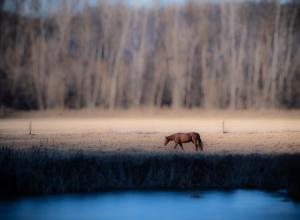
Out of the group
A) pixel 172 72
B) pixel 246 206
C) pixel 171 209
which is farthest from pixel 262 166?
pixel 172 72

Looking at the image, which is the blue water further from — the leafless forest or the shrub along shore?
the leafless forest

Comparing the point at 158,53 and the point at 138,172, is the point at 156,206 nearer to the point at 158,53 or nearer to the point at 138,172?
the point at 138,172

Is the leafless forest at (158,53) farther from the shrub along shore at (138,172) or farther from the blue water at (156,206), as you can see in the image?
the blue water at (156,206)

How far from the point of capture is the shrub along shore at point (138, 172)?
671 inches

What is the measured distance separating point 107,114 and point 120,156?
35.2m

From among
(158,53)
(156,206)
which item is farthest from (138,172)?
(158,53)

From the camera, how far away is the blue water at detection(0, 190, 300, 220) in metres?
15.8

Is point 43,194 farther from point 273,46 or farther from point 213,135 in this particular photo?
point 273,46

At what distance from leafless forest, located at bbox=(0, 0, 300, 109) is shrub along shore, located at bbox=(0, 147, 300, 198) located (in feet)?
128

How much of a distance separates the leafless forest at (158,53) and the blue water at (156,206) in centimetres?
4052

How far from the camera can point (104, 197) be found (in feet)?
55.8

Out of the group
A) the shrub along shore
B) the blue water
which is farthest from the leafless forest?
the blue water

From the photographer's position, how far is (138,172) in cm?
1783

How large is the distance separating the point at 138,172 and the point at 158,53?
140ft
